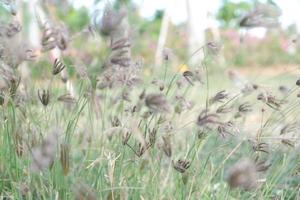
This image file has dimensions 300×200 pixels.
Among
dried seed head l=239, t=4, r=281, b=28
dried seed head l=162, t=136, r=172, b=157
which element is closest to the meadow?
dried seed head l=162, t=136, r=172, b=157

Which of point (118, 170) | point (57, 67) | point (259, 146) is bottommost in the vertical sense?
point (118, 170)

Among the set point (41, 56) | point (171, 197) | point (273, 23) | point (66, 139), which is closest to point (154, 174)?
point (171, 197)

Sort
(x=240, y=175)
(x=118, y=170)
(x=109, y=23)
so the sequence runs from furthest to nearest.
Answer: (x=118, y=170) < (x=109, y=23) < (x=240, y=175)

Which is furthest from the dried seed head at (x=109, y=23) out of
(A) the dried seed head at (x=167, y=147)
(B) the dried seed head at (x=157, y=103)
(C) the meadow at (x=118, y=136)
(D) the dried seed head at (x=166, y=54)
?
(D) the dried seed head at (x=166, y=54)

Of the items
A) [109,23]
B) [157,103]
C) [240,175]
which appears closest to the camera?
[240,175]

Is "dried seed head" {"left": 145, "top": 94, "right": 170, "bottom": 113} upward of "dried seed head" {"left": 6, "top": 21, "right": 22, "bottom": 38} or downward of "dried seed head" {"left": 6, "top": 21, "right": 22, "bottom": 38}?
downward

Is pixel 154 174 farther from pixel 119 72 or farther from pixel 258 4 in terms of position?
pixel 258 4

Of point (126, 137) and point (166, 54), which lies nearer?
point (126, 137)

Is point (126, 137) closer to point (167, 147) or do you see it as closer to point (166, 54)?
point (167, 147)

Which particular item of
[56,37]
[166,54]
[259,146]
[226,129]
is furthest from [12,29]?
[259,146]

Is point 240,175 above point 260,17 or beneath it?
beneath

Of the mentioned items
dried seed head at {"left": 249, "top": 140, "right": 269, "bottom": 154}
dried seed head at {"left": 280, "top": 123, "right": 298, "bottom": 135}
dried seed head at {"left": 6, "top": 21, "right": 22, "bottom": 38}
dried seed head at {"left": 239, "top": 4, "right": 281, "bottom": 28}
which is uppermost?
dried seed head at {"left": 239, "top": 4, "right": 281, "bottom": 28}

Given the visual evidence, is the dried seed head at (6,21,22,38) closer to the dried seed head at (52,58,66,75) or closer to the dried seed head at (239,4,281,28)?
the dried seed head at (52,58,66,75)

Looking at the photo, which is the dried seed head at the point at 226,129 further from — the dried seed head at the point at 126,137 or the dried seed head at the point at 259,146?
the dried seed head at the point at 126,137
